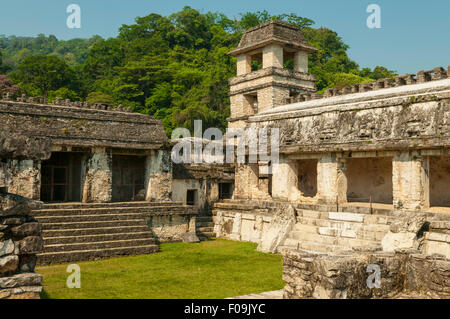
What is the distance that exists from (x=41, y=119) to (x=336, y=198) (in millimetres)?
10127

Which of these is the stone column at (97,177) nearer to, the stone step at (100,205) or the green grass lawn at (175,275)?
the stone step at (100,205)

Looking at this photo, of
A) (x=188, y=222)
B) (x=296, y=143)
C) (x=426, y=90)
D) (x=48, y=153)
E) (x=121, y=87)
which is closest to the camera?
(x=48, y=153)

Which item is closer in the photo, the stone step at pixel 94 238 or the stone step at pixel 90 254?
the stone step at pixel 90 254

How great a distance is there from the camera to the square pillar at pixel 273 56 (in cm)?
2234

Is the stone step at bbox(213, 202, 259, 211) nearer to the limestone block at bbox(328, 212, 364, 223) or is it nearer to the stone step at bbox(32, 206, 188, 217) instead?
the stone step at bbox(32, 206, 188, 217)

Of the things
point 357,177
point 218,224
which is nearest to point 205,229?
point 218,224

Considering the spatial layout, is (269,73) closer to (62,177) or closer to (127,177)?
(127,177)

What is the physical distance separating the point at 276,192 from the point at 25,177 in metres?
8.28

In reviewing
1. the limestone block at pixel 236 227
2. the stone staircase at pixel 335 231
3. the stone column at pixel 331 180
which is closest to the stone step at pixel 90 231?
the limestone block at pixel 236 227

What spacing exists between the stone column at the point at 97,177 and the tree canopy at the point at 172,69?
1940cm

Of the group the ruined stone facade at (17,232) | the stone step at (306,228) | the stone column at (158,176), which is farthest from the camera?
the stone column at (158,176)
